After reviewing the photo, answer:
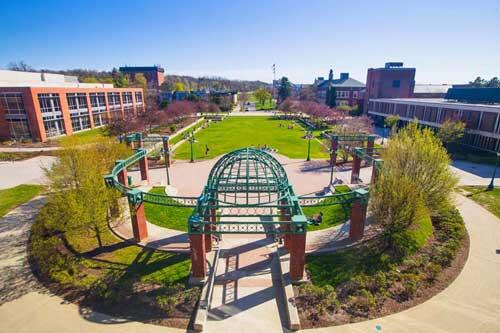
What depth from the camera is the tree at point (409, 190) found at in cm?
1291

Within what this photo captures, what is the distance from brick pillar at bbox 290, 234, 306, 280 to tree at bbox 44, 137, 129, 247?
9568 mm

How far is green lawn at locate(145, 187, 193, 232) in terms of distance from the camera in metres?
16.9

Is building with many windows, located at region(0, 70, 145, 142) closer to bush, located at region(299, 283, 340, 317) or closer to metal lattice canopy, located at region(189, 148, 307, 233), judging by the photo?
metal lattice canopy, located at region(189, 148, 307, 233)

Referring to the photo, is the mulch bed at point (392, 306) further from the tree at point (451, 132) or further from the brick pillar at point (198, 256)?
the tree at point (451, 132)

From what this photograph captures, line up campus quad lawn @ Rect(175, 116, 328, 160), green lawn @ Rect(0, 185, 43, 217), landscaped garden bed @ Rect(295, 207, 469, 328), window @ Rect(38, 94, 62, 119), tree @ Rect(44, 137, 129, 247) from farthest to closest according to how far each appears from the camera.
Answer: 1. window @ Rect(38, 94, 62, 119)
2. campus quad lawn @ Rect(175, 116, 328, 160)
3. green lawn @ Rect(0, 185, 43, 217)
4. tree @ Rect(44, 137, 129, 247)
5. landscaped garden bed @ Rect(295, 207, 469, 328)

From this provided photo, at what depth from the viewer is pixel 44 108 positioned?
1638 inches

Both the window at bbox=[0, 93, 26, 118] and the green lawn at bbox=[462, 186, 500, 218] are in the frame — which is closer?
the green lawn at bbox=[462, 186, 500, 218]

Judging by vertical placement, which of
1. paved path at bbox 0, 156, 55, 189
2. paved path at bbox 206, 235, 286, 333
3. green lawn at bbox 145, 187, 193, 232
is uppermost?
paved path at bbox 0, 156, 55, 189

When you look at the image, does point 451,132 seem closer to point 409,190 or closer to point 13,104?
point 409,190

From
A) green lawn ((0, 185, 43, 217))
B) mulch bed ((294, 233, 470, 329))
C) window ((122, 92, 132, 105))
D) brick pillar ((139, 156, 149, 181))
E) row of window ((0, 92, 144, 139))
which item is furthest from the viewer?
window ((122, 92, 132, 105))

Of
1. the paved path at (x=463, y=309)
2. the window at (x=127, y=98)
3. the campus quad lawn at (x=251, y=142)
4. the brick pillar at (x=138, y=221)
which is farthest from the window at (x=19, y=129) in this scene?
the paved path at (x=463, y=309)

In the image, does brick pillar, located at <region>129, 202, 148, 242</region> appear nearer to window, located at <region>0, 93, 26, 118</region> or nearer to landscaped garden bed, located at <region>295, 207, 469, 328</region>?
landscaped garden bed, located at <region>295, 207, 469, 328</region>

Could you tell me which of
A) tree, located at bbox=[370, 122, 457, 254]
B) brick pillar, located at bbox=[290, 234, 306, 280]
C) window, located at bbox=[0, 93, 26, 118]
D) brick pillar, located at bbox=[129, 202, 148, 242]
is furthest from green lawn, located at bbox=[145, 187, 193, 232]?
window, located at bbox=[0, 93, 26, 118]

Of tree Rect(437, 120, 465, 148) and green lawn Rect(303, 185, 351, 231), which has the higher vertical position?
tree Rect(437, 120, 465, 148)
